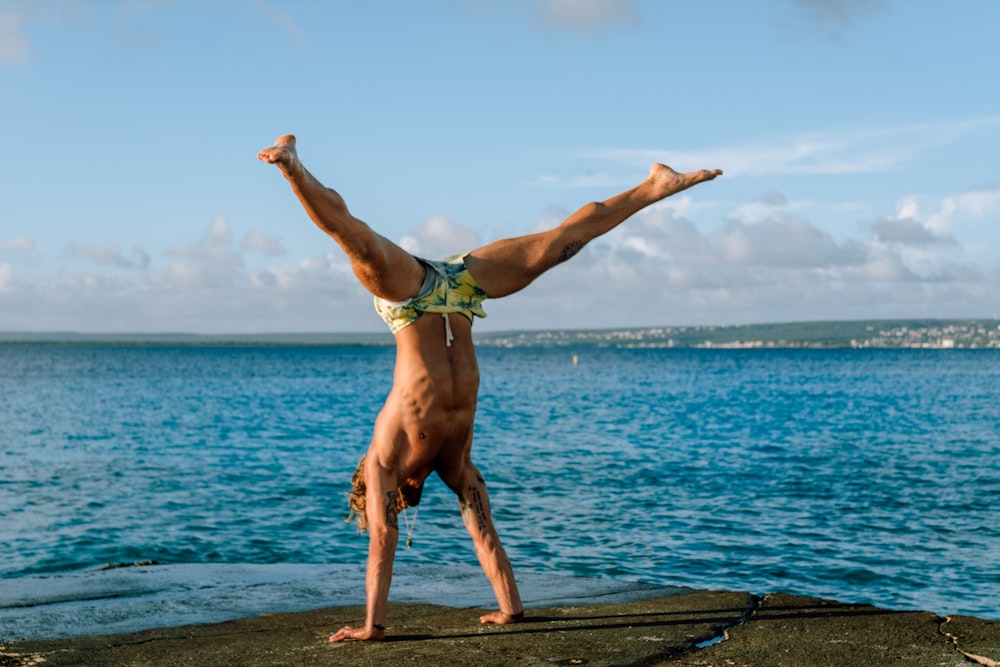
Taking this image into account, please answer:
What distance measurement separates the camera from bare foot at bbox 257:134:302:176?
542 centimetres

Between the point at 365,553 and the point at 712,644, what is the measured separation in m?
9.28

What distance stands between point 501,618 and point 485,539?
54cm

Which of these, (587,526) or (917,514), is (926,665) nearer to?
(587,526)

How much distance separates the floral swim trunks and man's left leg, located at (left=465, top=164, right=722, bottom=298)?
7 cm

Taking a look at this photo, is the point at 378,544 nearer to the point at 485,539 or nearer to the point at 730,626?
the point at 485,539

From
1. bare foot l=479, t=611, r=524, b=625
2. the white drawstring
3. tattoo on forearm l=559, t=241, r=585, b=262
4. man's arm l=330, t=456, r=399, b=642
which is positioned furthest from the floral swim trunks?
bare foot l=479, t=611, r=524, b=625

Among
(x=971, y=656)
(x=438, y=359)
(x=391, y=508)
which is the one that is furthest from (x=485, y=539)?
(x=971, y=656)

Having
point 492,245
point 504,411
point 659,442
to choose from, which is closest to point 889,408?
point 504,411

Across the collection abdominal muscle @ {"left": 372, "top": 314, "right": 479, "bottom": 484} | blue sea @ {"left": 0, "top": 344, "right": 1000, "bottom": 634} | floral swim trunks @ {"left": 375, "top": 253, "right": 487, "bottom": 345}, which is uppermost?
floral swim trunks @ {"left": 375, "top": 253, "right": 487, "bottom": 345}

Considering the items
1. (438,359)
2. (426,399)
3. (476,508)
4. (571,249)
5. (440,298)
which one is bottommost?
(476,508)

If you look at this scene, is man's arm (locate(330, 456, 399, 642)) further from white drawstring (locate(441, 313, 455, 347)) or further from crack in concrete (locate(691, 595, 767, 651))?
→ crack in concrete (locate(691, 595, 767, 651))

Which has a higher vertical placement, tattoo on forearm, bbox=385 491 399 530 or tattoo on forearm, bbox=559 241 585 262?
tattoo on forearm, bbox=559 241 585 262

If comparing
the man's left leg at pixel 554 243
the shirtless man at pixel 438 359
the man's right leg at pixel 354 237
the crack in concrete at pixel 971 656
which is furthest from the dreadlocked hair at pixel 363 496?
the crack in concrete at pixel 971 656

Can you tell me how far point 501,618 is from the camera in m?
6.77
